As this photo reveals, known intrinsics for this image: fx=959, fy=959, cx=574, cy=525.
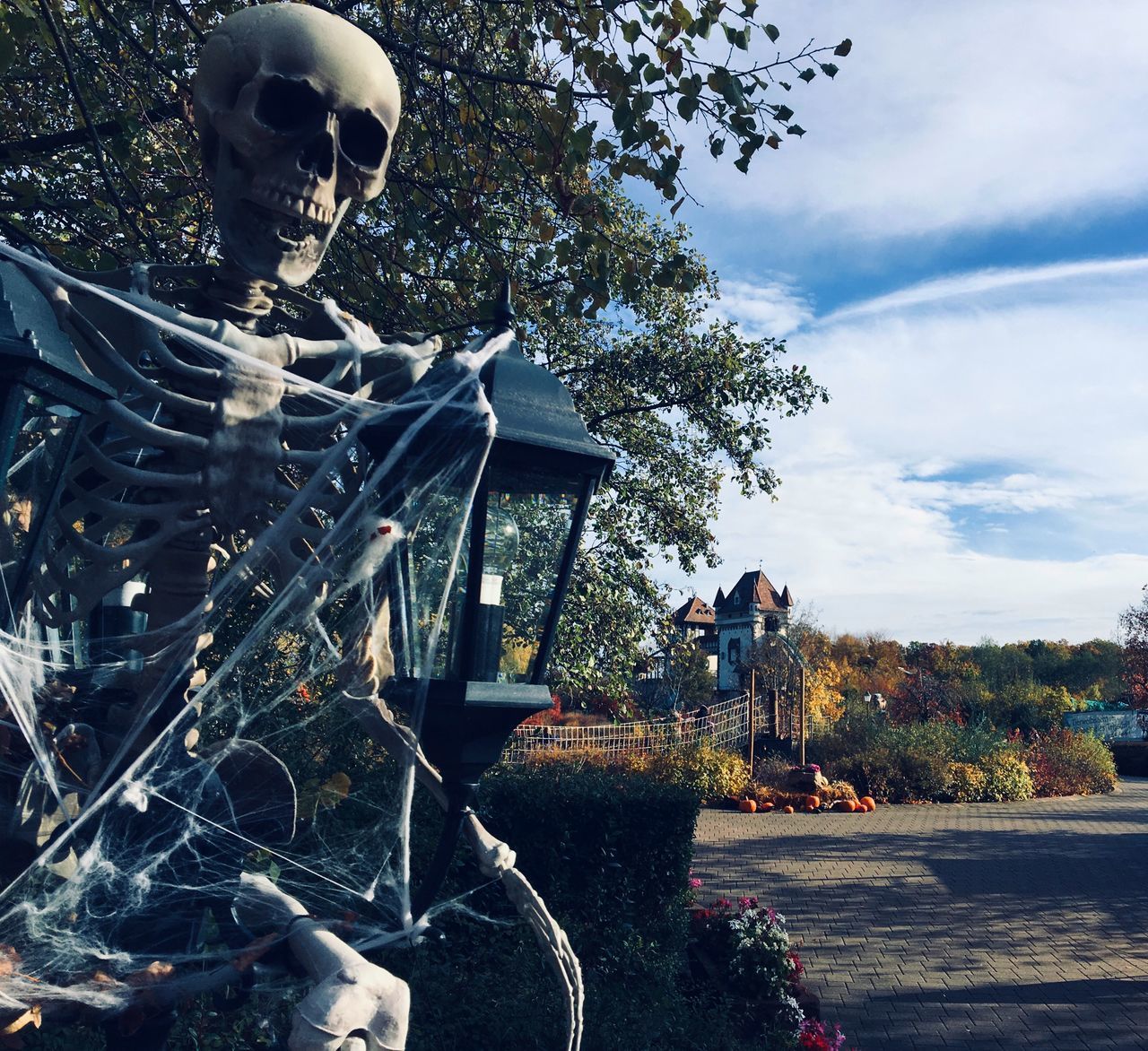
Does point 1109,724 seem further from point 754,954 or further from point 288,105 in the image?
point 288,105

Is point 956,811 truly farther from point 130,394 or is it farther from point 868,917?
point 130,394

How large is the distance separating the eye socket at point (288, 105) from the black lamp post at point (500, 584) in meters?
0.67

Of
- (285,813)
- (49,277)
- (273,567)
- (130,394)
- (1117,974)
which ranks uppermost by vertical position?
(49,277)

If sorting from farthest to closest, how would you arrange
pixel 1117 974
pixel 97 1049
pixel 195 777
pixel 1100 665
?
pixel 1100 665
pixel 1117 974
pixel 97 1049
pixel 195 777

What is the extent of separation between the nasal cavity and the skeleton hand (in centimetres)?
180

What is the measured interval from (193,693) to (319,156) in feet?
4.41

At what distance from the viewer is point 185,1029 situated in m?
5.44

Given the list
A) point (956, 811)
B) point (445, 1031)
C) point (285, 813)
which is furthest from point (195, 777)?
point (956, 811)

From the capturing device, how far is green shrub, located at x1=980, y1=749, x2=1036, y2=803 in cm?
1980

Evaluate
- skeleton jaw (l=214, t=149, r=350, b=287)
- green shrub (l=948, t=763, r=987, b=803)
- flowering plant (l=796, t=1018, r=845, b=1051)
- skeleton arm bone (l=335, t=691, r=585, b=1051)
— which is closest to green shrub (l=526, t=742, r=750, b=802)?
green shrub (l=948, t=763, r=987, b=803)

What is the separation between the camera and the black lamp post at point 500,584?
2281 millimetres

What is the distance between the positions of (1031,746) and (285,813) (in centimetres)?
2428

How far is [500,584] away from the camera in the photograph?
240cm

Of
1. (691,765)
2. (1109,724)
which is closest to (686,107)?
(691,765)
